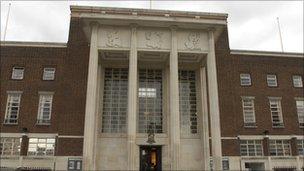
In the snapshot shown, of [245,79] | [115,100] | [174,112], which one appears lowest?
Answer: [174,112]

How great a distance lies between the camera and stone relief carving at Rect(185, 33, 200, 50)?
30438 mm

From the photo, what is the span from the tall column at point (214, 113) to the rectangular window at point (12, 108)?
17.3 metres

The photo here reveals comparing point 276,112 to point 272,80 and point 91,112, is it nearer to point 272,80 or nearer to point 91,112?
point 272,80

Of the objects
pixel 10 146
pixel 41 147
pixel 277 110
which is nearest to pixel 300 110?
pixel 277 110

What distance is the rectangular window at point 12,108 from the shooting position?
31859 mm

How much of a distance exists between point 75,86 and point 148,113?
722cm

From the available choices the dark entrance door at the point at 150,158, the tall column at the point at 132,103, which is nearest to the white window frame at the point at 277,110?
the dark entrance door at the point at 150,158

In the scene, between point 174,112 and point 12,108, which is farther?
point 12,108

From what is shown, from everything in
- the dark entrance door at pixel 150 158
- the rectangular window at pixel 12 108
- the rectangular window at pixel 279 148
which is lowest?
the dark entrance door at pixel 150 158

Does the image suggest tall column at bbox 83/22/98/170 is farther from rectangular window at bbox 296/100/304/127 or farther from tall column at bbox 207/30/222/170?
rectangular window at bbox 296/100/304/127

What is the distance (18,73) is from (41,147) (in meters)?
7.39

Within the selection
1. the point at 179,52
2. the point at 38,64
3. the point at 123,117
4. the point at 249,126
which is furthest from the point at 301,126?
the point at 38,64

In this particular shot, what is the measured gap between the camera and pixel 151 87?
33219 mm

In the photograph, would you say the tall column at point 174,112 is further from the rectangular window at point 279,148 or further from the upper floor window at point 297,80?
the upper floor window at point 297,80
